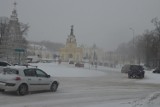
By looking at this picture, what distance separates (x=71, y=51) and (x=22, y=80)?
95.9 metres

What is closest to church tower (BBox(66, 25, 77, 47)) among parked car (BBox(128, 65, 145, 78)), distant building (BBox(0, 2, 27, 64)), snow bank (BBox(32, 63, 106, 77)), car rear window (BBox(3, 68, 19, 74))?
distant building (BBox(0, 2, 27, 64))

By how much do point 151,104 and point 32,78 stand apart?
8.48 meters

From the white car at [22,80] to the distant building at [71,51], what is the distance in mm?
Result: 89523

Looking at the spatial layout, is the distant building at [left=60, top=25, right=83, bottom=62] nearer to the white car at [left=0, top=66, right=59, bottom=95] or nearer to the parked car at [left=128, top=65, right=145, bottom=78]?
the parked car at [left=128, top=65, right=145, bottom=78]

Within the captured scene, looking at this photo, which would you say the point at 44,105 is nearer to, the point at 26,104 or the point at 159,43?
the point at 26,104

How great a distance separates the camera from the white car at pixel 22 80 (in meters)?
18.3

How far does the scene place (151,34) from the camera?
306ft

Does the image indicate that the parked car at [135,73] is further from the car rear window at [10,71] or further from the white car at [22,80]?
the car rear window at [10,71]

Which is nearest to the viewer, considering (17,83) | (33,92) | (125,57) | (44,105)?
(44,105)

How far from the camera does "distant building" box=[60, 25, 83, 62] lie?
4419 inches

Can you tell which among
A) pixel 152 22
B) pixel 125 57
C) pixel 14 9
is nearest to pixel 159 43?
pixel 152 22

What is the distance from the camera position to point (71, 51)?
11438 cm

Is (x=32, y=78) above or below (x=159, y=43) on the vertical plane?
A: below

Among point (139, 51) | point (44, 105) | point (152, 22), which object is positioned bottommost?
point (44, 105)
